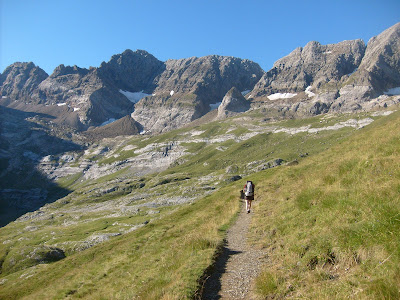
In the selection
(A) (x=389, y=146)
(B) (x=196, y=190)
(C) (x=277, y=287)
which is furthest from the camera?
(B) (x=196, y=190)

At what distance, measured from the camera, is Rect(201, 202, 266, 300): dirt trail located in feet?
33.0

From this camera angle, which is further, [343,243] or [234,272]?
[234,272]

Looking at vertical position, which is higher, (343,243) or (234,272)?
(343,243)

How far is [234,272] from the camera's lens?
38.4 ft

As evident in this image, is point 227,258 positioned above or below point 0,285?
above

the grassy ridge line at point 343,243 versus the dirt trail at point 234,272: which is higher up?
the grassy ridge line at point 343,243

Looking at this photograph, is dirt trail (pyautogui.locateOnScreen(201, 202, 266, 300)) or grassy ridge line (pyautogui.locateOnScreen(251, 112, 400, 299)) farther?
dirt trail (pyautogui.locateOnScreen(201, 202, 266, 300))

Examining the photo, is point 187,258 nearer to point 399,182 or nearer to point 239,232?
point 239,232

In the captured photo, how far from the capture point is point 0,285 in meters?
62.4

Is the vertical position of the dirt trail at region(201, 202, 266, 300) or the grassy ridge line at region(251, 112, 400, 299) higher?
the grassy ridge line at region(251, 112, 400, 299)

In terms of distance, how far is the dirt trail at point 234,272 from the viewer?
1007 centimetres

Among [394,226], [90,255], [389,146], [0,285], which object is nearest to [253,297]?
[394,226]

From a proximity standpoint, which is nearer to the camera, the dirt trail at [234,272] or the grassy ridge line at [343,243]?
the grassy ridge line at [343,243]

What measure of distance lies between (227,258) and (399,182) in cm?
860
